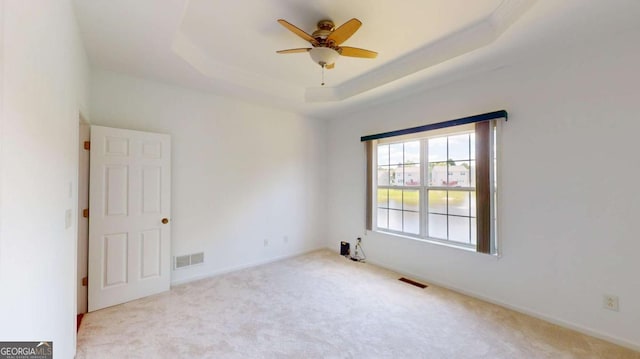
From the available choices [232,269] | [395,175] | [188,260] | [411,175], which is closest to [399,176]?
[395,175]

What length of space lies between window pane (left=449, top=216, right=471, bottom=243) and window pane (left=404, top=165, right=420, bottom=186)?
2.31ft

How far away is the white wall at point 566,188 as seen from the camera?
224 centimetres

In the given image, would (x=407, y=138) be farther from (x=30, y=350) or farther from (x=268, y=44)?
(x=30, y=350)

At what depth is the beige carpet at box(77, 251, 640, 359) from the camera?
7.06 ft

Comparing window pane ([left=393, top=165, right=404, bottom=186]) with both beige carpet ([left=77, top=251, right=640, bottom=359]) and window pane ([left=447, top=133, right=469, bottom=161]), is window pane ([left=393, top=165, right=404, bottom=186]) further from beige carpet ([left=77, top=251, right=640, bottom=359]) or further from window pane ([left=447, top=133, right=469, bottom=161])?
beige carpet ([left=77, top=251, right=640, bottom=359])

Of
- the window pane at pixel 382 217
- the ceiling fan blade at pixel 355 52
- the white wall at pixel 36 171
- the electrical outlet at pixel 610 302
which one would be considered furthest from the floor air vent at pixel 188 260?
the electrical outlet at pixel 610 302

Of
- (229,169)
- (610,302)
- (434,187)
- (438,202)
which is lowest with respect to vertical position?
(610,302)

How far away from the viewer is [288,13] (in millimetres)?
2266

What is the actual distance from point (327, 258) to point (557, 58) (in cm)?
390

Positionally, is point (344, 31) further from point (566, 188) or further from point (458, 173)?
point (566, 188)

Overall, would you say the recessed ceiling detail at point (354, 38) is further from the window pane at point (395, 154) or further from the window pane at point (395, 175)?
the window pane at point (395, 175)

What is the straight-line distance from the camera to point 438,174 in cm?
362

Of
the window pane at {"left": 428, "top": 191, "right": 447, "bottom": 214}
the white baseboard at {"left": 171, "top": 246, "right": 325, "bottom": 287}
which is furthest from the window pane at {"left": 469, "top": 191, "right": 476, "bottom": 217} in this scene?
the white baseboard at {"left": 171, "top": 246, "right": 325, "bottom": 287}

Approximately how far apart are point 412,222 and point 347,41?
104 inches
